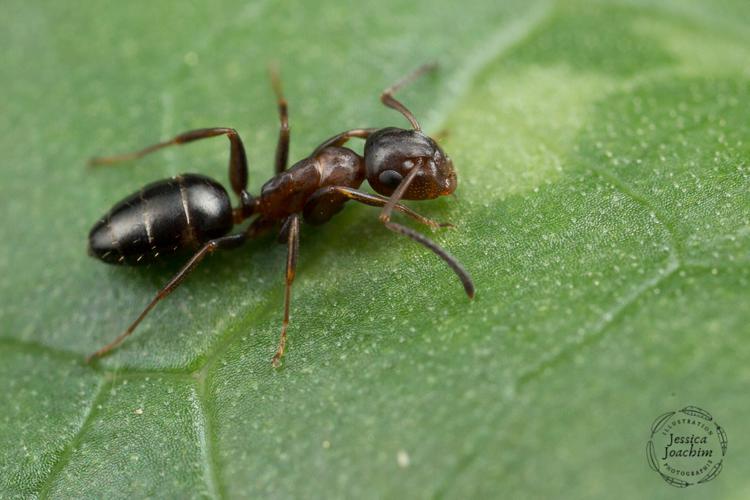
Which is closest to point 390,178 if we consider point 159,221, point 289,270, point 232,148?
point 289,270

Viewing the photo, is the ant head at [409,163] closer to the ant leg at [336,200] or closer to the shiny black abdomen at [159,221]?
the ant leg at [336,200]

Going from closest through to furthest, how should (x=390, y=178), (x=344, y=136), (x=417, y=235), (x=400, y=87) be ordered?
1. (x=417, y=235)
2. (x=390, y=178)
3. (x=344, y=136)
4. (x=400, y=87)

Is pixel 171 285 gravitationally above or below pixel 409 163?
below

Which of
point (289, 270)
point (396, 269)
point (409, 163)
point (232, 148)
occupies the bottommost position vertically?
point (396, 269)

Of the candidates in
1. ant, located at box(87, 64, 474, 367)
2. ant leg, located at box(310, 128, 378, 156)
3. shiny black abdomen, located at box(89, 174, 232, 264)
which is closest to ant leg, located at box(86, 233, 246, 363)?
ant, located at box(87, 64, 474, 367)

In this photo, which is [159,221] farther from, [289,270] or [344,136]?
[344,136]

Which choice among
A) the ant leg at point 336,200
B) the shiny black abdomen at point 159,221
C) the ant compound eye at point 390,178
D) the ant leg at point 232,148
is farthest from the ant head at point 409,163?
the shiny black abdomen at point 159,221

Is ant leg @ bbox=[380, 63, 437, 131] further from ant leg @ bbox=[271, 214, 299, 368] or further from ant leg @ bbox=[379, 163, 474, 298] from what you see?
ant leg @ bbox=[271, 214, 299, 368]

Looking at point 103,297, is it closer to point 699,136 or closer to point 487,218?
point 487,218
